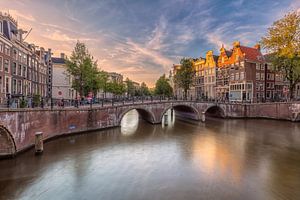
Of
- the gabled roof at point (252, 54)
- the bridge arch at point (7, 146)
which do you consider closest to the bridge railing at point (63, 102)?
the bridge arch at point (7, 146)

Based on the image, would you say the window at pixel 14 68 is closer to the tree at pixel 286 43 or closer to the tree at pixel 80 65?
the tree at pixel 80 65

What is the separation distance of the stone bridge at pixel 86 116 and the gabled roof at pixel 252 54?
13512 millimetres

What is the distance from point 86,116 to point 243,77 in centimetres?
3919

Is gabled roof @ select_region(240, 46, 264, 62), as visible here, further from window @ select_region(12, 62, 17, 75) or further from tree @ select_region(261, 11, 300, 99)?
window @ select_region(12, 62, 17, 75)

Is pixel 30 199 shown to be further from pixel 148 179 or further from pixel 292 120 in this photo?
pixel 292 120

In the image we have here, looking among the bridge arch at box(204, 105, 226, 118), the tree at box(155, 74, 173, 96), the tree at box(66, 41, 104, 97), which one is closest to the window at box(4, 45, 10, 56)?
the tree at box(66, 41, 104, 97)

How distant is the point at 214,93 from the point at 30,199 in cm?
5390

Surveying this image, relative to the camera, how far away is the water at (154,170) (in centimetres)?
997

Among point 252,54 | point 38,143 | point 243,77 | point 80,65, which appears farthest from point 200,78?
point 38,143

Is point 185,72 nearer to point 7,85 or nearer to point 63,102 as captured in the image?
point 63,102

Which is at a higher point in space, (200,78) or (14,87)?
(200,78)

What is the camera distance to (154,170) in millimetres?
13047

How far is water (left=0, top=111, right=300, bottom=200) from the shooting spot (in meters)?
9.97

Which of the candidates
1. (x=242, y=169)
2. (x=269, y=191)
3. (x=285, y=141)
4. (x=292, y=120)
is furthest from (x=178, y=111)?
(x=269, y=191)
